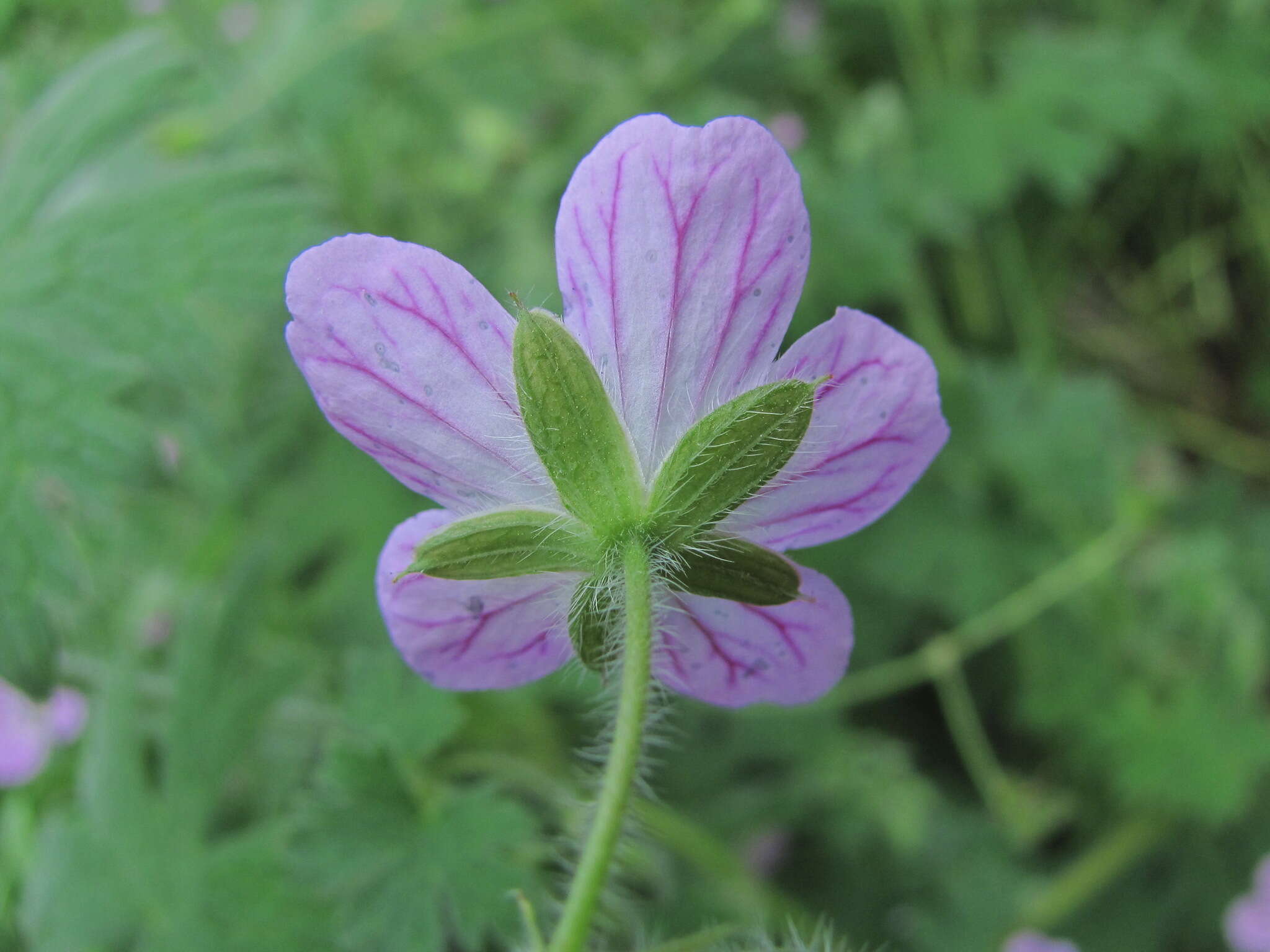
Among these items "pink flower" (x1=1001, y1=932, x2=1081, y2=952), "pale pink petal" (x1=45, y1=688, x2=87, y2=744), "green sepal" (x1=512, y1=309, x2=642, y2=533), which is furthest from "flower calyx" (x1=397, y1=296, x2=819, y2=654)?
"pale pink petal" (x1=45, y1=688, x2=87, y2=744)

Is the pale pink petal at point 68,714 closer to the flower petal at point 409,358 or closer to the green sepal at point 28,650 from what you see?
the green sepal at point 28,650

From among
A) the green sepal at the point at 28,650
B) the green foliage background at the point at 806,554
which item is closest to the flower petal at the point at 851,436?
the green foliage background at the point at 806,554

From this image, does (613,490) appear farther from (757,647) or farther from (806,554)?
(806,554)

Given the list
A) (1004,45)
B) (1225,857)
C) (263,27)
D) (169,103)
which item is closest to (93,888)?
(169,103)

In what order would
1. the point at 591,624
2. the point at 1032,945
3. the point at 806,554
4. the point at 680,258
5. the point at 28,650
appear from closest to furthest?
the point at 680,258 < the point at 591,624 < the point at 28,650 < the point at 1032,945 < the point at 806,554

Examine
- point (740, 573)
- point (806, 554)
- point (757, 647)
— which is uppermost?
point (740, 573)

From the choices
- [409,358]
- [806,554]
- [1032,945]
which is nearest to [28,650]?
[409,358]

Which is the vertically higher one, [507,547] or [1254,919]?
[507,547]

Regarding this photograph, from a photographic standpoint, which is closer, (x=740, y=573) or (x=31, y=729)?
(x=740, y=573)
